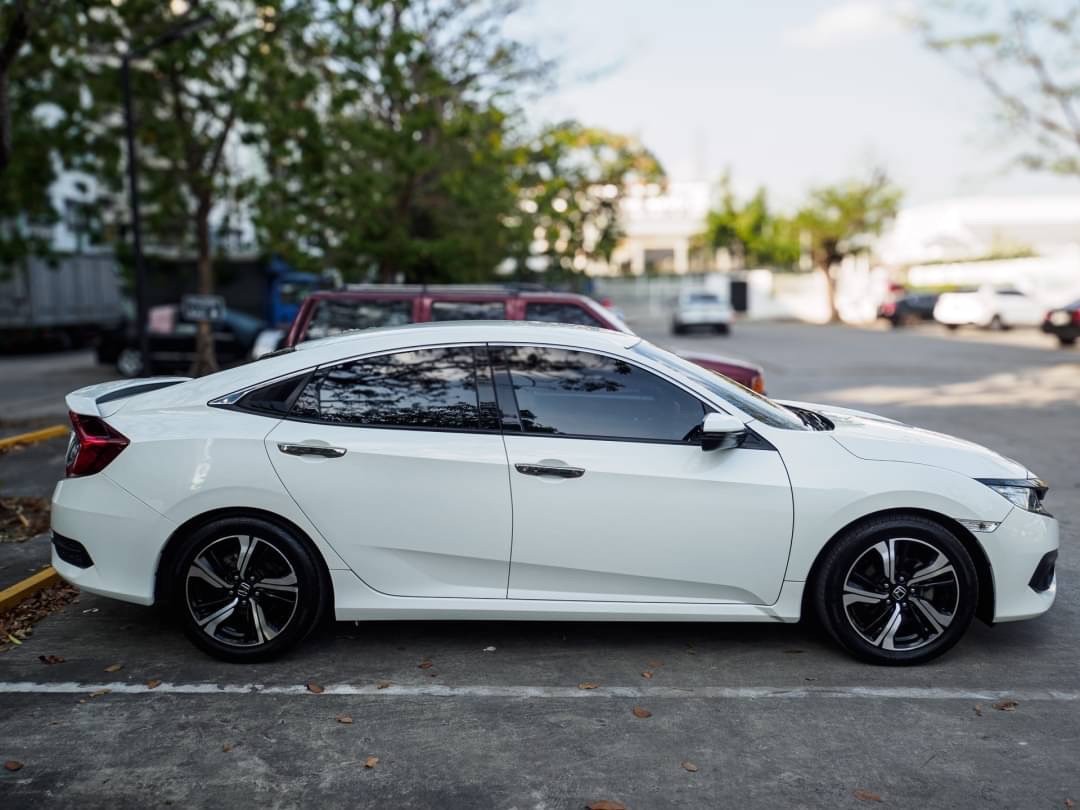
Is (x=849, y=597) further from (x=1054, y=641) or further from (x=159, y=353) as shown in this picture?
(x=159, y=353)

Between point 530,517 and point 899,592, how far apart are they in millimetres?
1696

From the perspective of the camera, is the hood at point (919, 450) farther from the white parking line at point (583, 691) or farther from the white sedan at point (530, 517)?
the white parking line at point (583, 691)

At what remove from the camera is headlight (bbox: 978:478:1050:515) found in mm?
4852

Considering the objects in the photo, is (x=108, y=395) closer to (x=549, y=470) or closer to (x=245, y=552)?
(x=245, y=552)

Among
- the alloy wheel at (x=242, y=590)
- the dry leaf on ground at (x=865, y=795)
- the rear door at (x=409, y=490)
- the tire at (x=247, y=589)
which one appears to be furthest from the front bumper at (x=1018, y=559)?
the alloy wheel at (x=242, y=590)

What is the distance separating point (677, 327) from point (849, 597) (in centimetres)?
3589

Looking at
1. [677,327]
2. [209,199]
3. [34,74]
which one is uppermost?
[34,74]

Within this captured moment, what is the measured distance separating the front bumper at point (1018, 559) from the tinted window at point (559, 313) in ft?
17.2

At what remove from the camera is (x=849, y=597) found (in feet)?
15.7

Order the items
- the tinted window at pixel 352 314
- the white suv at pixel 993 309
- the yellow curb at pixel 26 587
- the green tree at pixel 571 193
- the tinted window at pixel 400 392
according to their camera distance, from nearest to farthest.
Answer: the tinted window at pixel 400 392 → the yellow curb at pixel 26 587 → the tinted window at pixel 352 314 → the green tree at pixel 571 193 → the white suv at pixel 993 309

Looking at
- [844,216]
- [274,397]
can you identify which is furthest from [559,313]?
[844,216]

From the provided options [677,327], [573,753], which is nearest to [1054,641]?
[573,753]

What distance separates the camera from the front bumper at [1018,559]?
4.79 metres

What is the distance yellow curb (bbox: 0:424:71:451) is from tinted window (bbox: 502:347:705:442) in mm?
7994
